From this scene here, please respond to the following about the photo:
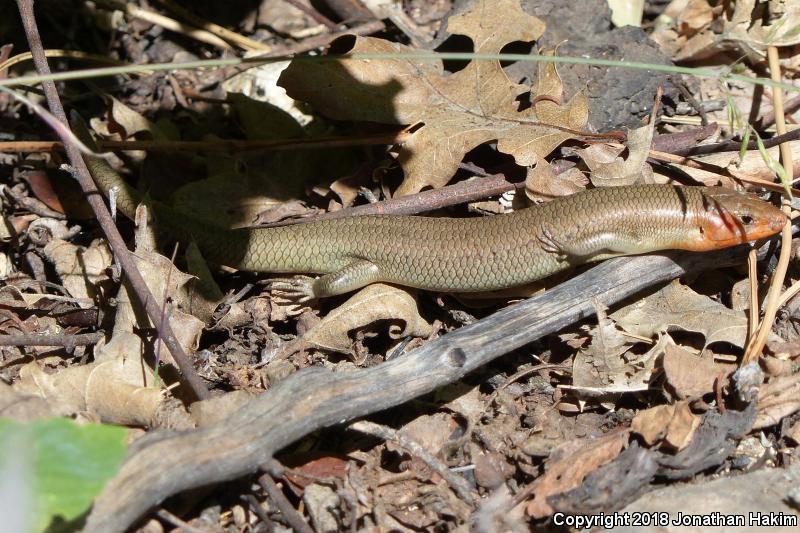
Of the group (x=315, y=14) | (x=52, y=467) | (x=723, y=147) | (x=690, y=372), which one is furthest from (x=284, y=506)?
(x=315, y=14)

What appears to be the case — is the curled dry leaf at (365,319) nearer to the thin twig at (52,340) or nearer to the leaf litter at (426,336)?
the leaf litter at (426,336)

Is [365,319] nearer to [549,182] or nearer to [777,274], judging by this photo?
[549,182]

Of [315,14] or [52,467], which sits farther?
[315,14]

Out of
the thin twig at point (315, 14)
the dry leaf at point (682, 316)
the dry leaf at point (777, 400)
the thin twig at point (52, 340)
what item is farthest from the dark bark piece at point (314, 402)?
the thin twig at point (315, 14)

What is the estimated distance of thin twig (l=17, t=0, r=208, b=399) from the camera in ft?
11.0

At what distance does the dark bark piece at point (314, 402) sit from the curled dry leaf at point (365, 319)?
26.1 inches

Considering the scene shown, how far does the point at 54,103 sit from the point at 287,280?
1.65 metres

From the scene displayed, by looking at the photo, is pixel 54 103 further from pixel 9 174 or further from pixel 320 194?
pixel 320 194

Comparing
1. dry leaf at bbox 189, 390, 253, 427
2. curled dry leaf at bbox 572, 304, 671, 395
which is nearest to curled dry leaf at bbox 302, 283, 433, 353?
dry leaf at bbox 189, 390, 253, 427

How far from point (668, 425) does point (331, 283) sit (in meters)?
2.02

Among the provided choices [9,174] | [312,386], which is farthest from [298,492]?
[9,174]

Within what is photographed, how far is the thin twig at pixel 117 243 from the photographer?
132 inches

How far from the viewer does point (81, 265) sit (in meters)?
4.35

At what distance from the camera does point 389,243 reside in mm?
4316
